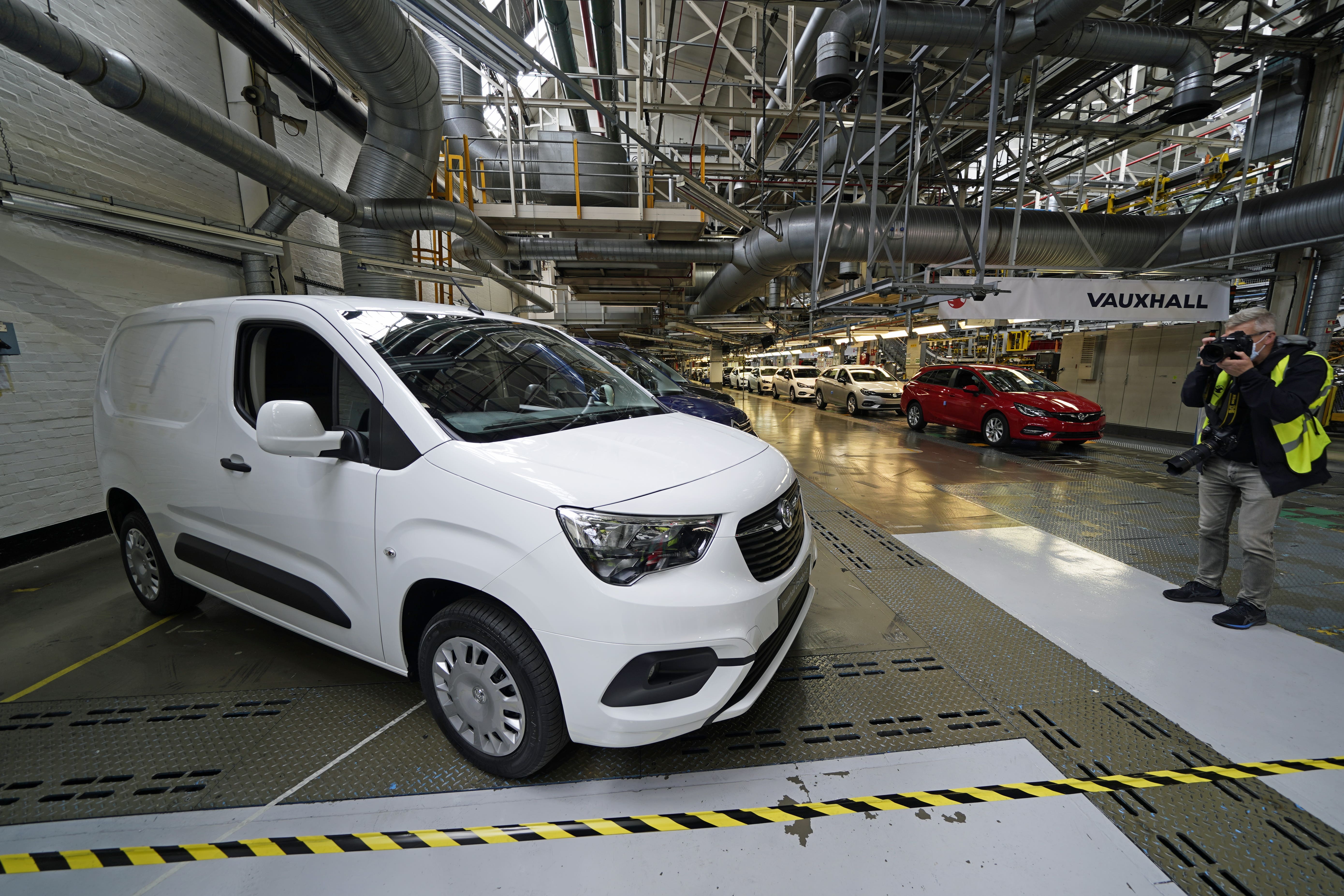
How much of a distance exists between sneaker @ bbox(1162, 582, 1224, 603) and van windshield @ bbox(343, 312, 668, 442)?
12.0ft

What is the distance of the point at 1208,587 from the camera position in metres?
3.30

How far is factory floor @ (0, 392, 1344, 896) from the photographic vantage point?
1.61 m

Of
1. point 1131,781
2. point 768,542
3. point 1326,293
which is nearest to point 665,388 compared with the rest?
point 768,542

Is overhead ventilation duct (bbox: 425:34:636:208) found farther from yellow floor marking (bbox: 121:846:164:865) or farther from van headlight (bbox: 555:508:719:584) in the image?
yellow floor marking (bbox: 121:846:164:865)

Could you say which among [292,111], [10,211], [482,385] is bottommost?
[482,385]

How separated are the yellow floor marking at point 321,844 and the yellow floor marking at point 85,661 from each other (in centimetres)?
201

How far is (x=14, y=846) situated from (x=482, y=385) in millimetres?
2161

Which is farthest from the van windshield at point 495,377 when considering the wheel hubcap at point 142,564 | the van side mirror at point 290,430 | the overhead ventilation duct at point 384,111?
the overhead ventilation duct at point 384,111

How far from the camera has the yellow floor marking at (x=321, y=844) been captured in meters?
1.65

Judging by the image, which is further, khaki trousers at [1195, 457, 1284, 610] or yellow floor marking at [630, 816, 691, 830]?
khaki trousers at [1195, 457, 1284, 610]

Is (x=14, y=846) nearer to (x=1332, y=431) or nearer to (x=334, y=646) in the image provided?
(x=334, y=646)

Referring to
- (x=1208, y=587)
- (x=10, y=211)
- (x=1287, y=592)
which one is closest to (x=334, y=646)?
(x=10, y=211)

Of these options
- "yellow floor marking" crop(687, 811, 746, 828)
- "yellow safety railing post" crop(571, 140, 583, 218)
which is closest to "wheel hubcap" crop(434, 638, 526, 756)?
"yellow floor marking" crop(687, 811, 746, 828)

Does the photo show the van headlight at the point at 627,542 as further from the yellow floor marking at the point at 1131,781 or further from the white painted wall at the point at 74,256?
the white painted wall at the point at 74,256
